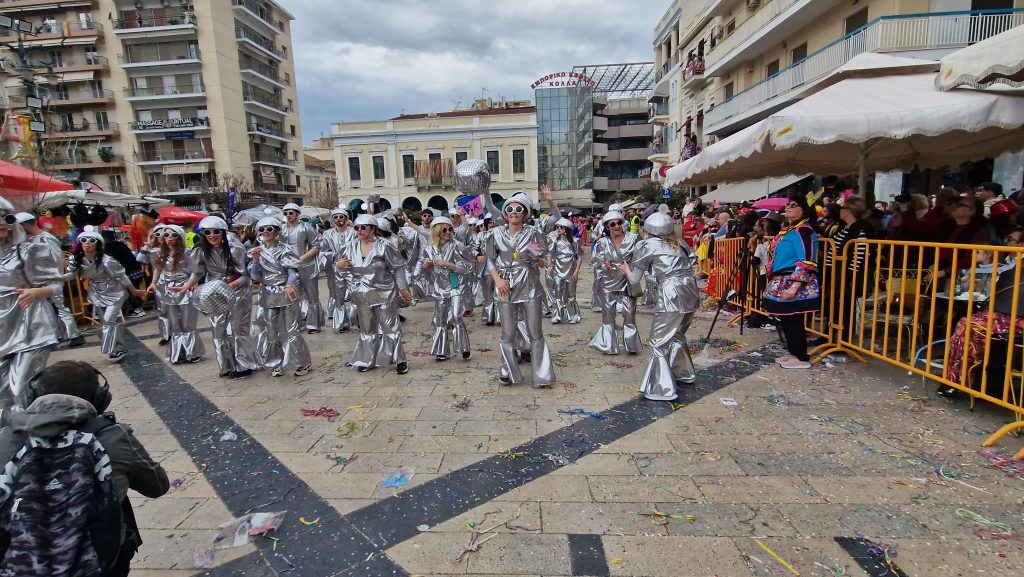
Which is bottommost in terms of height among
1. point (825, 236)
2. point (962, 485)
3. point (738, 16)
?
point (962, 485)

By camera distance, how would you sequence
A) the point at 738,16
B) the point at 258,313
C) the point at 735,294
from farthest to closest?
the point at 738,16 → the point at 735,294 → the point at 258,313

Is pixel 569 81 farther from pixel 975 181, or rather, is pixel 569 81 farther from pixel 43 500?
pixel 43 500

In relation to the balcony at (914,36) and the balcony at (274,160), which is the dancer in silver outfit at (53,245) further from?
the balcony at (274,160)

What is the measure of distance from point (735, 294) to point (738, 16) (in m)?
20.5

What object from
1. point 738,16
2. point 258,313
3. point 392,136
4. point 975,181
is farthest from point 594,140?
point 258,313

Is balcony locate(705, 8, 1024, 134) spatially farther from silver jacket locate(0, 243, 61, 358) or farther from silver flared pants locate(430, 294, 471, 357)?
silver jacket locate(0, 243, 61, 358)

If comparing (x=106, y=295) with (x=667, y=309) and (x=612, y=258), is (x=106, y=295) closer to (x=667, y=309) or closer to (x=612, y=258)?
(x=612, y=258)

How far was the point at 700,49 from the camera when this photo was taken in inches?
1112

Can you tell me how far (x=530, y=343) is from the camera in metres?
5.20

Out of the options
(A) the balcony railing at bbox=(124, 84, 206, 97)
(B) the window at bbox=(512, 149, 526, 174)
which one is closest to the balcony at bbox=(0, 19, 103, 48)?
(A) the balcony railing at bbox=(124, 84, 206, 97)

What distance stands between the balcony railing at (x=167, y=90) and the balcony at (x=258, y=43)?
5.50 meters

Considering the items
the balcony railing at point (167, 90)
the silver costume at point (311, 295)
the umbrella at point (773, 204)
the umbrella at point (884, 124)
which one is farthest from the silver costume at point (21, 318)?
the balcony railing at point (167, 90)

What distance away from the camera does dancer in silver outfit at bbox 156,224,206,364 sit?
6.04 m

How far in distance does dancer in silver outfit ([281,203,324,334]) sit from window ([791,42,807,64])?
18.8 metres
